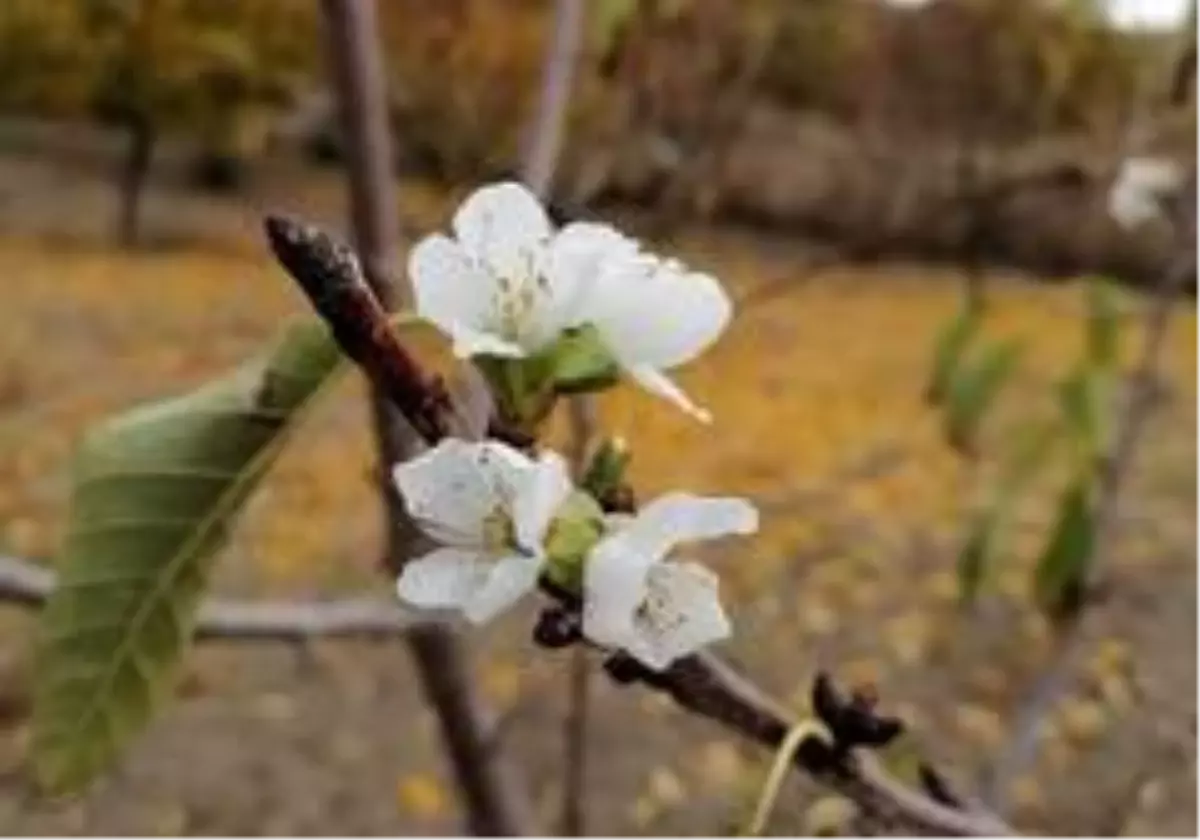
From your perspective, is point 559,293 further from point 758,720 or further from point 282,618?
point 282,618

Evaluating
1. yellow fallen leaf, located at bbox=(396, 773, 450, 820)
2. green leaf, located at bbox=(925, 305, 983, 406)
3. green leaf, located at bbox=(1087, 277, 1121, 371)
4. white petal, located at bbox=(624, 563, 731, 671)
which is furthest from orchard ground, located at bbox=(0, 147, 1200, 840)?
green leaf, located at bbox=(925, 305, 983, 406)

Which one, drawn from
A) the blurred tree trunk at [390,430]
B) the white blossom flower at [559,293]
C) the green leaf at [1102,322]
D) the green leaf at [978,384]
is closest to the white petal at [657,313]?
the white blossom flower at [559,293]

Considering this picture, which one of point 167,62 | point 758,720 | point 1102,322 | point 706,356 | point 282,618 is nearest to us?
point 758,720

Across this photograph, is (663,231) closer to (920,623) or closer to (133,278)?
(920,623)

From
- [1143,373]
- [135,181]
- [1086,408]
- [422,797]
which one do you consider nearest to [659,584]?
[1143,373]

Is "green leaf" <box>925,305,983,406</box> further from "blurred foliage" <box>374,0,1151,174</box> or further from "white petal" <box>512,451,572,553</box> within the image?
"white petal" <box>512,451,572,553</box>

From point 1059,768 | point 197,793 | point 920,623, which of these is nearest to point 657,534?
point 197,793
